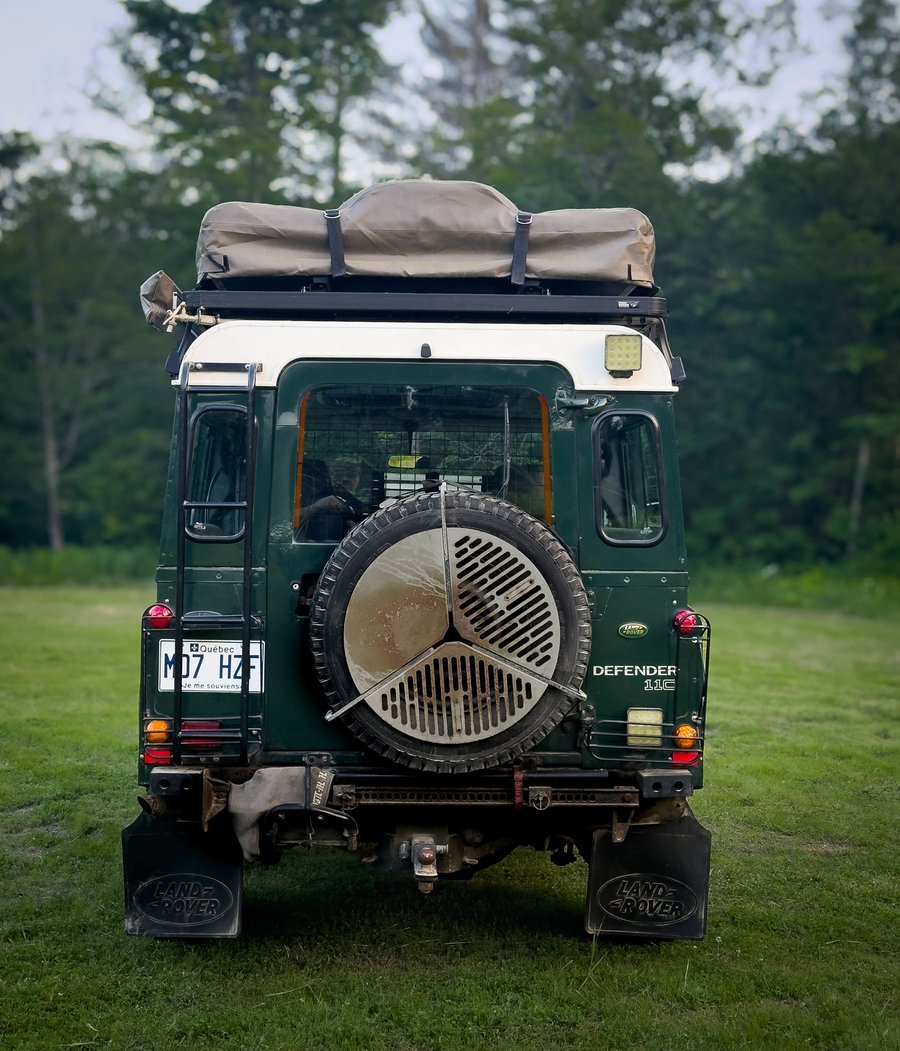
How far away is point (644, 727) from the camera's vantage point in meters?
4.92

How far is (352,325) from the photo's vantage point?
16.2 feet

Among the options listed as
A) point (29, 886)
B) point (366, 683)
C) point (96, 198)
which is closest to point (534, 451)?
point (366, 683)

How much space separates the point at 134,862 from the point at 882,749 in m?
6.78

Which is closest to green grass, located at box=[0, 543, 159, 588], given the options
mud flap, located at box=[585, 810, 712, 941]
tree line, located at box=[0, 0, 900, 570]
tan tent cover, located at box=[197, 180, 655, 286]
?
tree line, located at box=[0, 0, 900, 570]

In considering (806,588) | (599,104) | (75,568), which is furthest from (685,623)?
(599,104)

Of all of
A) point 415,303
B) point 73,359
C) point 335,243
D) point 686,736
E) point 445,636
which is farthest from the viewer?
point 73,359

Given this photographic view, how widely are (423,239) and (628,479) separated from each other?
1412 millimetres

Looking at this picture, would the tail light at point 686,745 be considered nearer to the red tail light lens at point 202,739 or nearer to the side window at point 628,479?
the side window at point 628,479

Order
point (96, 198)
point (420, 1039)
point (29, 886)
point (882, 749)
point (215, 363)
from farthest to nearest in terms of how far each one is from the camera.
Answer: point (96, 198)
point (882, 749)
point (29, 886)
point (215, 363)
point (420, 1039)

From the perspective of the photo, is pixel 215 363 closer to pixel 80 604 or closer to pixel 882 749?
pixel 882 749

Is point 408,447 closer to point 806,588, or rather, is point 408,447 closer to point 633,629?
point 633,629

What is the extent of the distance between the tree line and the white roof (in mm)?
21617

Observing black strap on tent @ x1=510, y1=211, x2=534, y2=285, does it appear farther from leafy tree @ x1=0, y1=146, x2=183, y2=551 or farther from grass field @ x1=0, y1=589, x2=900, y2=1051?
leafy tree @ x1=0, y1=146, x2=183, y2=551

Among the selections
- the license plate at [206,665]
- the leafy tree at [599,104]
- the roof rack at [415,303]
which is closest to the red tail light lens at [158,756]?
the license plate at [206,665]
